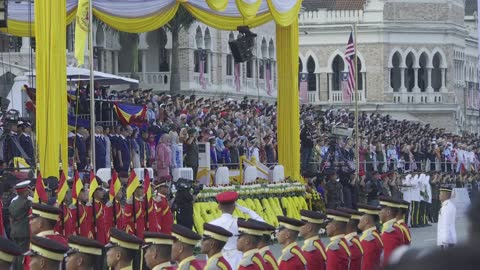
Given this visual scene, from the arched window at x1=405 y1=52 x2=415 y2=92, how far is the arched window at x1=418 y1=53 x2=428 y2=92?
567mm

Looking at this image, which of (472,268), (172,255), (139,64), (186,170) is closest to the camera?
(472,268)

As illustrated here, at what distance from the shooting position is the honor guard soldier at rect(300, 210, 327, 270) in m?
11.1

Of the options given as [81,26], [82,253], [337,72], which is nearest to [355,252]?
[82,253]

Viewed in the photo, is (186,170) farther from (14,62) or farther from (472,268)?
(472,268)

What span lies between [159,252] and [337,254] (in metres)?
3.07

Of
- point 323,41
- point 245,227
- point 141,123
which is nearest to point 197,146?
point 141,123

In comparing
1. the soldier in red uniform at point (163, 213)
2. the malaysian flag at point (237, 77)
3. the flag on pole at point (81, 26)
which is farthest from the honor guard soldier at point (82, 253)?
the malaysian flag at point (237, 77)

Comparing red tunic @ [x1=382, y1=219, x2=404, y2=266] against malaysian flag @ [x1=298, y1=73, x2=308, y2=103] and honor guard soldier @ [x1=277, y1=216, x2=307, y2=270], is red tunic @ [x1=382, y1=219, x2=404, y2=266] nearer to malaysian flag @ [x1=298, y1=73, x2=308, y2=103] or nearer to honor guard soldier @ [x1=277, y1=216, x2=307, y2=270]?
honor guard soldier @ [x1=277, y1=216, x2=307, y2=270]

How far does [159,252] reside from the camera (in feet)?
28.4

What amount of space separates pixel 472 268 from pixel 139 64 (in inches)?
1898

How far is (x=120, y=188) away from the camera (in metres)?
17.7

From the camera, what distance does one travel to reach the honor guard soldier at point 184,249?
8694 millimetres

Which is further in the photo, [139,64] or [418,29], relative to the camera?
[418,29]

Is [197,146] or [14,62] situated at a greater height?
[14,62]
